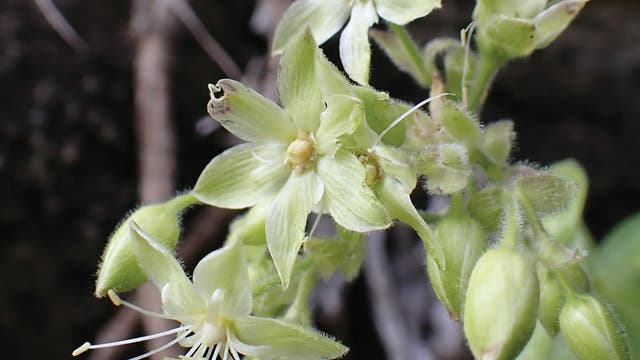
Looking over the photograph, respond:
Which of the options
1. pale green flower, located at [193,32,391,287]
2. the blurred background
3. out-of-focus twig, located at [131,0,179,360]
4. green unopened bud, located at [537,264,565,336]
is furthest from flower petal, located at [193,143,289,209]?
out-of-focus twig, located at [131,0,179,360]

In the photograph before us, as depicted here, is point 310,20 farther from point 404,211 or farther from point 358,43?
point 404,211

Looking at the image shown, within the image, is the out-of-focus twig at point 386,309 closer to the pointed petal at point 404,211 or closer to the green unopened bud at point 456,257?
the green unopened bud at point 456,257

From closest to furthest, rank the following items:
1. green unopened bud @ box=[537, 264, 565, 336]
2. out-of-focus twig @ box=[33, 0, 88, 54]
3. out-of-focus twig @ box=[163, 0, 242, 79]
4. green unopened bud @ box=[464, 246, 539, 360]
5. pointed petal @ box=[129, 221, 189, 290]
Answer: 1. green unopened bud @ box=[464, 246, 539, 360]
2. pointed petal @ box=[129, 221, 189, 290]
3. green unopened bud @ box=[537, 264, 565, 336]
4. out-of-focus twig @ box=[33, 0, 88, 54]
5. out-of-focus twig @ box=[163, 0, 242, 79]

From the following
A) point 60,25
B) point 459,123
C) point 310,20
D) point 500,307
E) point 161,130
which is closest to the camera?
point 500,307

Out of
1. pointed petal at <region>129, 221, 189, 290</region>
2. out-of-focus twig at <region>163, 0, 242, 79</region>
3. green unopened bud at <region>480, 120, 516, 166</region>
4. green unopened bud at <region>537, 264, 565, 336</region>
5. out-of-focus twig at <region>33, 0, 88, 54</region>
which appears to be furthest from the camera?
out-of-focus twig at <region>163, 0, 242, 79</region>

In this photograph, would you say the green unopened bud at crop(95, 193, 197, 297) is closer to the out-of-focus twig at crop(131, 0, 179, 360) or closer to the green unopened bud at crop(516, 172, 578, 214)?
the green unopened bud at crop(516, 172, 578, 214)

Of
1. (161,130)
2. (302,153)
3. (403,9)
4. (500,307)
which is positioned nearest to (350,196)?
(302,153)

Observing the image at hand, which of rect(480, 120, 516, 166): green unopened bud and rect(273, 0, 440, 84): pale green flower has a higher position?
rect(273, 0, 440, 84): pale green flower
